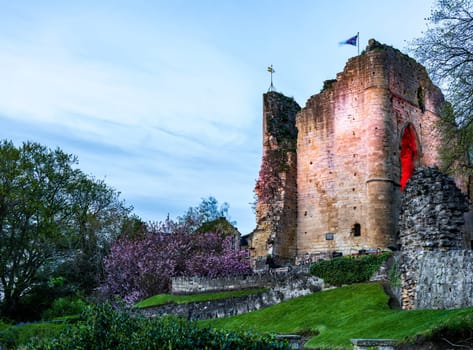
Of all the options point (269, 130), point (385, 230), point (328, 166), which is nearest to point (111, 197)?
point (269, 130)

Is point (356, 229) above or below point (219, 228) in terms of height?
below

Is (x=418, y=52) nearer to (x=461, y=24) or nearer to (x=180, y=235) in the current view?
(x=461, y=24)

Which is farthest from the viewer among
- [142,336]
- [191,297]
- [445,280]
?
[191,297]

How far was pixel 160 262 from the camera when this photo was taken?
1549 inches

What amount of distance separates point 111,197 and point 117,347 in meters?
37.6

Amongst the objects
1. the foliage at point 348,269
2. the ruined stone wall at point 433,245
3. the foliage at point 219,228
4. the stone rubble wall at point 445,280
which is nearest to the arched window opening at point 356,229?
the foliage at point 348,269

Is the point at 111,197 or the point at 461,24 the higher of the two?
the point at 461,24

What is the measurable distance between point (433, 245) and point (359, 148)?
790 inches

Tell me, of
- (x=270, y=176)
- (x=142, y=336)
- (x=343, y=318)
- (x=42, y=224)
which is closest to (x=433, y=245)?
(x=343, y=318)

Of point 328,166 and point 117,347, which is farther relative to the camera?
point 328,166

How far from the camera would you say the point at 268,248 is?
3869 cm

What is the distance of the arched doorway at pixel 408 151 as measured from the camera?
40531 mm

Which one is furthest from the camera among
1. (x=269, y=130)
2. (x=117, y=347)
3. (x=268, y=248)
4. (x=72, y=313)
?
(x=269, y=130)

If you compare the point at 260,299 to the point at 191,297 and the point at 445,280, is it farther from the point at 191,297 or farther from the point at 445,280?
the point at 445,280
